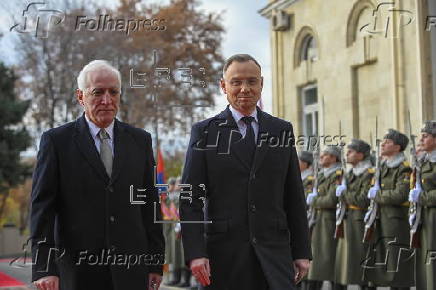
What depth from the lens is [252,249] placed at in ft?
15.4

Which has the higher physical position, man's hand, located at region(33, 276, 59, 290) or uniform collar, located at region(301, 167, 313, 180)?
uniform collar, located at region(301, 167, 313, 180)

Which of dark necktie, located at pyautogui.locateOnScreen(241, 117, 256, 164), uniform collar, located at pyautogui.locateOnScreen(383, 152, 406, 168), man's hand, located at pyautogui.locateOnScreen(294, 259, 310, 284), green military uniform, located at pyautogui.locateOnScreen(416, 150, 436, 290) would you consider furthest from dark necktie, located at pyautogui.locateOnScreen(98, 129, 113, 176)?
uniform collar, located at pyautogui.locateOnScreen(383, 152, 406, 168)

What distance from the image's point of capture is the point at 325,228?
11188 mm

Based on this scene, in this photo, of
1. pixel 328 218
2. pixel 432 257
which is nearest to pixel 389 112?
pixel 328 218

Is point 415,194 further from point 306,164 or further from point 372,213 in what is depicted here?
point 306,164

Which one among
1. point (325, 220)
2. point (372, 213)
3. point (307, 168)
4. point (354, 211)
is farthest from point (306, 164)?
point (372, 213)

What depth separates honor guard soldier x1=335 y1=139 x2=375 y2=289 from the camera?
10.5m

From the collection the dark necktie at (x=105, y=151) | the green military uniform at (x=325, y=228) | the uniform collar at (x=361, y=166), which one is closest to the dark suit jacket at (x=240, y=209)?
the dark necktie at (x=105, y=151)

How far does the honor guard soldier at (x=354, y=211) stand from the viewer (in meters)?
10.5

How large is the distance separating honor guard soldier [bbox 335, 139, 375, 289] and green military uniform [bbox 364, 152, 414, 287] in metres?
0.35

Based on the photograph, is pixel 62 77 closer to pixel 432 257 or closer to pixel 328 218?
pixel 328 218

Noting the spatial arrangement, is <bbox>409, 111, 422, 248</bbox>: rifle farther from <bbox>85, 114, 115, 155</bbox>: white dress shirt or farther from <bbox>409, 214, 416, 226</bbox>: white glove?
<bbox>85, 114, 115, 155</bbox>: white dress shirt

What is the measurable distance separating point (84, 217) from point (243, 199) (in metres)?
0.87

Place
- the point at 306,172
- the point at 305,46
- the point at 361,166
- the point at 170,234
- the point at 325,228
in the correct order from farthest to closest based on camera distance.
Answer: the point at 305,46 < the point at 170,234 < the point at 306,172 < the point at 325,228 < the point at 361,166
